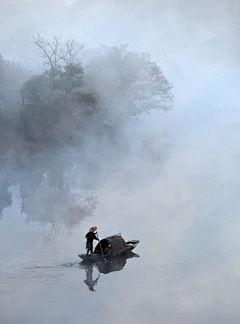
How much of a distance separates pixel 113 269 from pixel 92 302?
346 centimetres

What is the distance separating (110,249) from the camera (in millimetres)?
18344

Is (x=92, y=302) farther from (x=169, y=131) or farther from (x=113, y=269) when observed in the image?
(x=169, y=131)

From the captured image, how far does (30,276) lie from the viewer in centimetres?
1548

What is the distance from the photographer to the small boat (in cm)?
1738

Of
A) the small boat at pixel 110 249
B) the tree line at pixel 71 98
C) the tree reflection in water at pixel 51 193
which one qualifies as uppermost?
the tree line at pixel 71 98

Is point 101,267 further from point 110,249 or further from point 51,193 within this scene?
point 51,193

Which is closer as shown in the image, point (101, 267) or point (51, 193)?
point (101, 267)

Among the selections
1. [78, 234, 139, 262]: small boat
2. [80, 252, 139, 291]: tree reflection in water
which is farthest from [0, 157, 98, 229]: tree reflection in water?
[80, 252, 139, 291]: tree reflection in water

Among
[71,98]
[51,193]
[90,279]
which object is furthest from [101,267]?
[71,98]

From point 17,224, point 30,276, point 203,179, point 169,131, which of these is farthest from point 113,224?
point 169,131

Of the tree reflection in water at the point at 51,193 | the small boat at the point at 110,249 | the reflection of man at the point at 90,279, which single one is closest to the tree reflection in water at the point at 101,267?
the reflection of man at the point at 90,279

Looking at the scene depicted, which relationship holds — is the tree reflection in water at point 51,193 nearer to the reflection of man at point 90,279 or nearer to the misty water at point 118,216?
the misty water at point 118,216

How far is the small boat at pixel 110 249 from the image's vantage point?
17.4m

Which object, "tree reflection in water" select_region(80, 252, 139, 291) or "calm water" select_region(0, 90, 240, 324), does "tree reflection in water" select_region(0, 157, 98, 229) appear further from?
"tree reflection in water" select_region(80, 252, 139, 291)
